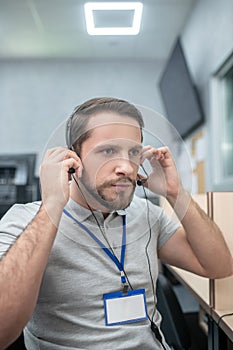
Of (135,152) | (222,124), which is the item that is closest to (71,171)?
(135,152)

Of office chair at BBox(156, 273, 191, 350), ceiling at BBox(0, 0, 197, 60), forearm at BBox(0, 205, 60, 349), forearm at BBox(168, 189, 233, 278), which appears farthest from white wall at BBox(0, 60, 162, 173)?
forearm at BBox(0, 205, 60, 349)

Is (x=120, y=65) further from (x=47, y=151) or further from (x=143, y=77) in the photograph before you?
(x=47, y=151)

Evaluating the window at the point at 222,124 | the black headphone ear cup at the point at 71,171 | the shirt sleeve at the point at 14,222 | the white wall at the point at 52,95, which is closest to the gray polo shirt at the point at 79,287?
the shirt sleeve at the point at 14,222

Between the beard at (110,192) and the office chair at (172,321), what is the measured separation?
503 millimetres

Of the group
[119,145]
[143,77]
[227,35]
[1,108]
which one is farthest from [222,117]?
[1,108]

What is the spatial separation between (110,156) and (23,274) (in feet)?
1.01

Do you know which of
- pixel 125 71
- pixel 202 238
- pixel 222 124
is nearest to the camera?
pixel 202 238

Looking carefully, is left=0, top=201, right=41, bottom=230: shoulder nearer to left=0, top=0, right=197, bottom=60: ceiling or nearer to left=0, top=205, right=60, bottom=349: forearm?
left=0, top=205, right=60, bottom=349: forearm

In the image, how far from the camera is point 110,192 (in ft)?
2.73

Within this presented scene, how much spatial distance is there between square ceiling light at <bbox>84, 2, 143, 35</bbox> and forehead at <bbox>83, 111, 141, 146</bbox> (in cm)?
228

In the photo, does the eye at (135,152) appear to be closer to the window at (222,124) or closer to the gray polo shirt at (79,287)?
the gray polo shirt at (79,287)

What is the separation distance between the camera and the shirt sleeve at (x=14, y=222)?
30.9 inches

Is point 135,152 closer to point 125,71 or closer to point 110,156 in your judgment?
point 110,156

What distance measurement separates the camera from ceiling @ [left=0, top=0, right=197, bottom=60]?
9.81ft
